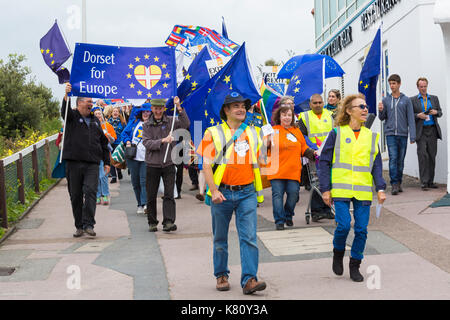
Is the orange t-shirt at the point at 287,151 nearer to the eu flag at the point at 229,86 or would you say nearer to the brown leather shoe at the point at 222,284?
the eu flag at the point at 229,86

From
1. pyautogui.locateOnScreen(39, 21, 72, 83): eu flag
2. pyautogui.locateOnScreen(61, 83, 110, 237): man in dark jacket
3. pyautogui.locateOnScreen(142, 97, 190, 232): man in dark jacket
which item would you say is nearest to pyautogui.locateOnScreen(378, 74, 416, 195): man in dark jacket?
pyautogui.locateOnScreen(142, 97, 190, 232): man in dark jacket

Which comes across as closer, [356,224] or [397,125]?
A: [356,224]

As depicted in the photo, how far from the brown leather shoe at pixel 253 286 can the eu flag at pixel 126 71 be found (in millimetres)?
4509

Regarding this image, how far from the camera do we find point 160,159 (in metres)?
10.2

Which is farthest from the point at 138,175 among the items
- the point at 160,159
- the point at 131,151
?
the point at 160,159

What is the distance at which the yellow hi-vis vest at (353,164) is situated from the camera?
668 centimetres

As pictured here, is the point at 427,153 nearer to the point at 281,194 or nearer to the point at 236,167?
the point at 281,194

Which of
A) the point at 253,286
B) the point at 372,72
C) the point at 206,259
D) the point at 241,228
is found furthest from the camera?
the point at 372,72

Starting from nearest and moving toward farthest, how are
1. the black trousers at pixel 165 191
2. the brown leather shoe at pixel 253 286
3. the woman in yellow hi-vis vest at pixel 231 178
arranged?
Result: the brown leather shoe at pixel 253 286 → the woman in yellow hi-vis vest at pixel 231 178 → the black trousers at pixel 165 191

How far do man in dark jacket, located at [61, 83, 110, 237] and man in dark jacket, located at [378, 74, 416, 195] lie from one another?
17.6 feet

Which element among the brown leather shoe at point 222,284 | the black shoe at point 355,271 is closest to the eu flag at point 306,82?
the black shoe at point 355,271

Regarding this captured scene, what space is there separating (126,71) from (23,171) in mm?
4379

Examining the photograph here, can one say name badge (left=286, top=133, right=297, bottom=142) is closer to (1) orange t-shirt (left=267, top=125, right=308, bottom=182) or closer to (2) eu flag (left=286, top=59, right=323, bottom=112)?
(1) orange t-shirt (left=267, top=125, right=308, bottom=182)
